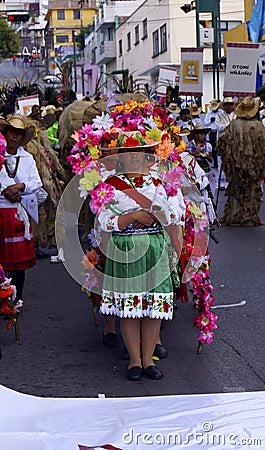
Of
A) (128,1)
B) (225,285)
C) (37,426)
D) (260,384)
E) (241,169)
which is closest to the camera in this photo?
(37,426)

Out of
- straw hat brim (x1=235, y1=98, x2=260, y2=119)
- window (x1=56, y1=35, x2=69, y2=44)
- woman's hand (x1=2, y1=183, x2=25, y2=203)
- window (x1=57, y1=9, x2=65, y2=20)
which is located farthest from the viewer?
window (x1=56, y1=35, x2=69, y2=44)

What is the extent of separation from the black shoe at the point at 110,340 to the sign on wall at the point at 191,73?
10.8 meters

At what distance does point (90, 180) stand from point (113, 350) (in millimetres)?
1465

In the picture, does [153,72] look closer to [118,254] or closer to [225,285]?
[225,285]

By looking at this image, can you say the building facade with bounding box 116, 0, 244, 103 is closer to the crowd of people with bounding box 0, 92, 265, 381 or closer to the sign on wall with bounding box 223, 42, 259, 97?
the sign on wall with bounding box 223, 42, 259, 97

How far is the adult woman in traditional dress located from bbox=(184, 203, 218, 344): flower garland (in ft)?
1.69

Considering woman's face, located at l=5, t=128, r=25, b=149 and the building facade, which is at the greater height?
the building facade

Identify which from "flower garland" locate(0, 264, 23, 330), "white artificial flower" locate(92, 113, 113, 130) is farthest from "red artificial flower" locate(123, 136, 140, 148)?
"flower garland" locate(0, 264, 23, 330)

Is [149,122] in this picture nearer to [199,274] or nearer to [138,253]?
[138,253]

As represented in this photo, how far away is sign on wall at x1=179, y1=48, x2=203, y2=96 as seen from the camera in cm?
1659

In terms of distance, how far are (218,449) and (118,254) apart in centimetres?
204

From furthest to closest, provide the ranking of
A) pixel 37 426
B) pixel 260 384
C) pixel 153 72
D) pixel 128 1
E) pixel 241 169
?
pixel 128 1 → pixel 153 72 → pixel 241 169 → pixel 260 384 → pixel 37 426

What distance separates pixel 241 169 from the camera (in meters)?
12.2

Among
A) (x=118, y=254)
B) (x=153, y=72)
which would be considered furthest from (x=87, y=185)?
(x=153, y=72)
